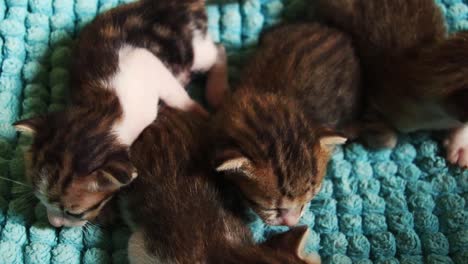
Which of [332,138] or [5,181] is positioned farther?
[5,181]

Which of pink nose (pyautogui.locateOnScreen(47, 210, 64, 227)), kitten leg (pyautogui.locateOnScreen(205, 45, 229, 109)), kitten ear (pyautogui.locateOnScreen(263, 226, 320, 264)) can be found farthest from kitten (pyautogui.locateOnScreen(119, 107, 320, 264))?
kitten leg (pyautogui.locateOnScreen(205, 45, 229, 109))

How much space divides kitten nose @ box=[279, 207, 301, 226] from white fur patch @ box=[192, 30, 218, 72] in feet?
2.59

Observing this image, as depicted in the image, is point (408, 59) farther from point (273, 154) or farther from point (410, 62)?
point (273, 154)

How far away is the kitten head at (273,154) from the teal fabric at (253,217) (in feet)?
0.75

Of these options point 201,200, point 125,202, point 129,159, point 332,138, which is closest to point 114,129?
Result: point 129,159

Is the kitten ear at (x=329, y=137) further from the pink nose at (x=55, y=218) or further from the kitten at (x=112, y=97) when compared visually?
the pink nose at (x=55, y=218)

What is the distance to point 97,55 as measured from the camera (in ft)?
7.70

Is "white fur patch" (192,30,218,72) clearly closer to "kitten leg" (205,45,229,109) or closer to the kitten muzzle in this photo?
"kitten leg" (205,45,229,109)

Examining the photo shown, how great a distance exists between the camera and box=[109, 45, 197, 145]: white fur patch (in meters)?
2.23

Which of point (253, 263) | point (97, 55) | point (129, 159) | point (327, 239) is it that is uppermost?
point (97, 55)

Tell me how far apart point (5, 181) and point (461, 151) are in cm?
177

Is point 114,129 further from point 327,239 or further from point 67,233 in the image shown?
point 327,239

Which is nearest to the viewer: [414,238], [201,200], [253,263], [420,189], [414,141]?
[253,263]

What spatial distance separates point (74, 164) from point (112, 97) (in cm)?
37
